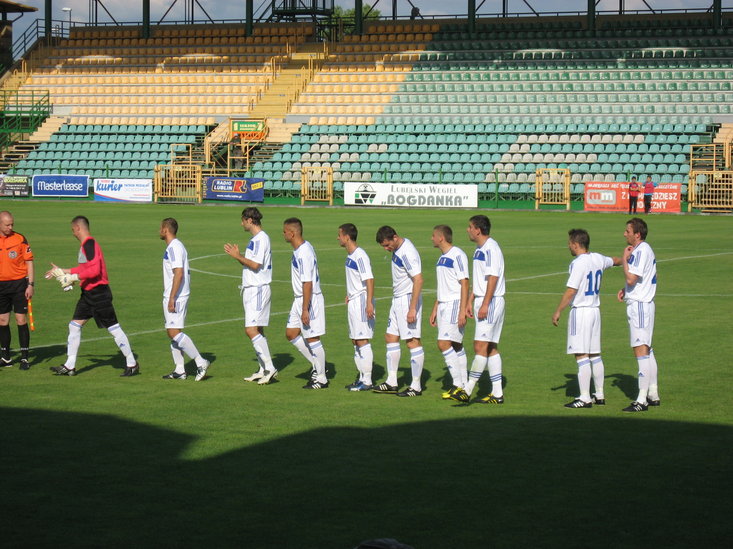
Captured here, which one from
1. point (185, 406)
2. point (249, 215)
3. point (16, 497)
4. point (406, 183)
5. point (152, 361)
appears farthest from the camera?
point (406, 183)

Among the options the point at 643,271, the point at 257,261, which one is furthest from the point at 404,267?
the point at 643,271

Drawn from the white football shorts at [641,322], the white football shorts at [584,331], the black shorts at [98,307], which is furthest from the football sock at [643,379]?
the black shorts at [98,307]

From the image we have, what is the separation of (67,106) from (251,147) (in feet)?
47.8

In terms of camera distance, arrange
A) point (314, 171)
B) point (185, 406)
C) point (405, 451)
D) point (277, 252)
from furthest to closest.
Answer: point (314, 171) < point (277, 252) < point (185, 406) < point (405, 451)

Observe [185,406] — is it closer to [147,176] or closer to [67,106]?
[147,176]

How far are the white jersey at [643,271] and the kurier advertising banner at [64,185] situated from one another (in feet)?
148

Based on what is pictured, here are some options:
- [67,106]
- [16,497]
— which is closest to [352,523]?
[16,497]

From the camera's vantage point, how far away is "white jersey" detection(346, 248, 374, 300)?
11234 mm

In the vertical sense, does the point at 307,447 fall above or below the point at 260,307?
below

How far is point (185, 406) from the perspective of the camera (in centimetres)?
1043

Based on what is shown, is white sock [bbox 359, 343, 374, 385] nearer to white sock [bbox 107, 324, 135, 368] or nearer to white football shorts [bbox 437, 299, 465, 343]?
white football shorts [bbox 437, 299, 465, 343]

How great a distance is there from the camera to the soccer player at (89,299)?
1195cm

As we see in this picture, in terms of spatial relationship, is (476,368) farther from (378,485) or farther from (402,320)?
(378,485)

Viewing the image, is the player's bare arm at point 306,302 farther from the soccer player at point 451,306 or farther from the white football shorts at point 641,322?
the white football shorts at point 641,322
